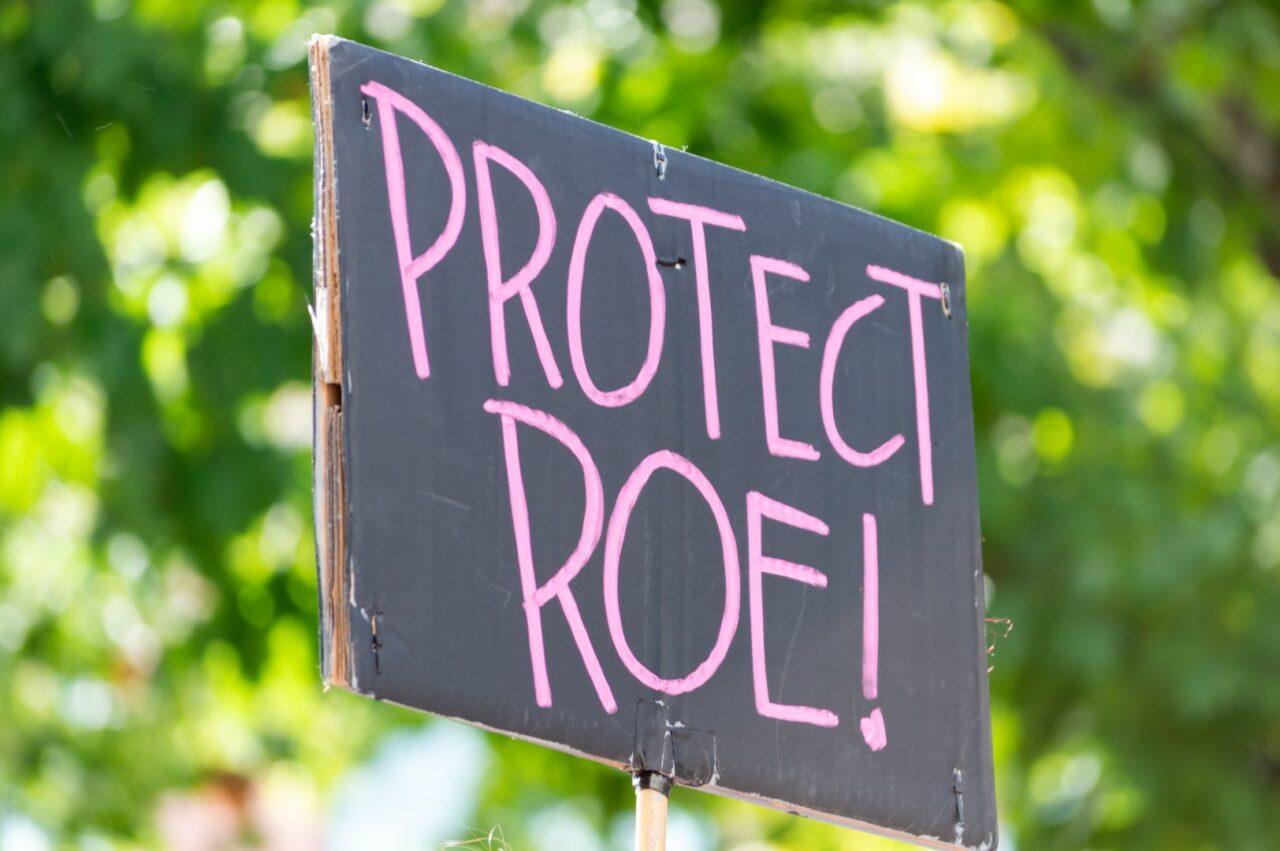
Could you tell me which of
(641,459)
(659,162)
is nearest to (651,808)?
(641,459)

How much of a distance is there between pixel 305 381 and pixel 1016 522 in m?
1.58

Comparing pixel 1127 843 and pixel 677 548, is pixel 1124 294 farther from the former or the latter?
pixel 677 548

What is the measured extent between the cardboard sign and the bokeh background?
6.28 feet

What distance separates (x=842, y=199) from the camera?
138 inches

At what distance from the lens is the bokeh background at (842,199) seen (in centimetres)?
352

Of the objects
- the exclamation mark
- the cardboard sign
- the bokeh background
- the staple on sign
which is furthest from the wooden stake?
the bokeh background

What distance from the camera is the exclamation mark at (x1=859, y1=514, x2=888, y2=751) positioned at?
5.04 feet

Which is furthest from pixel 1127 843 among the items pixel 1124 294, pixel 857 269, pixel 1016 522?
pixel 857 269

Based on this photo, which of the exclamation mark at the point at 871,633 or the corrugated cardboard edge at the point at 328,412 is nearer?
Result: the corrugated cardboard edge at the point at 328,412

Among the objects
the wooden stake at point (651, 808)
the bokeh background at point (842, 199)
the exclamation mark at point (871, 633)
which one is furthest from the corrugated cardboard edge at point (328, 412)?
the bokeh background at point (842, 199)

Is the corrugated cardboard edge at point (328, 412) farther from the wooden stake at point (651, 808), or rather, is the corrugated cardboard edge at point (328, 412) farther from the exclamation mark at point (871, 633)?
the exclamation mark at point (871, 633)

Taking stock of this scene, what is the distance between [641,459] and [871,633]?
268 millimetres

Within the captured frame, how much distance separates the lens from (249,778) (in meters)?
6.21

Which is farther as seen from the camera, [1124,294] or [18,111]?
[1124,294]
